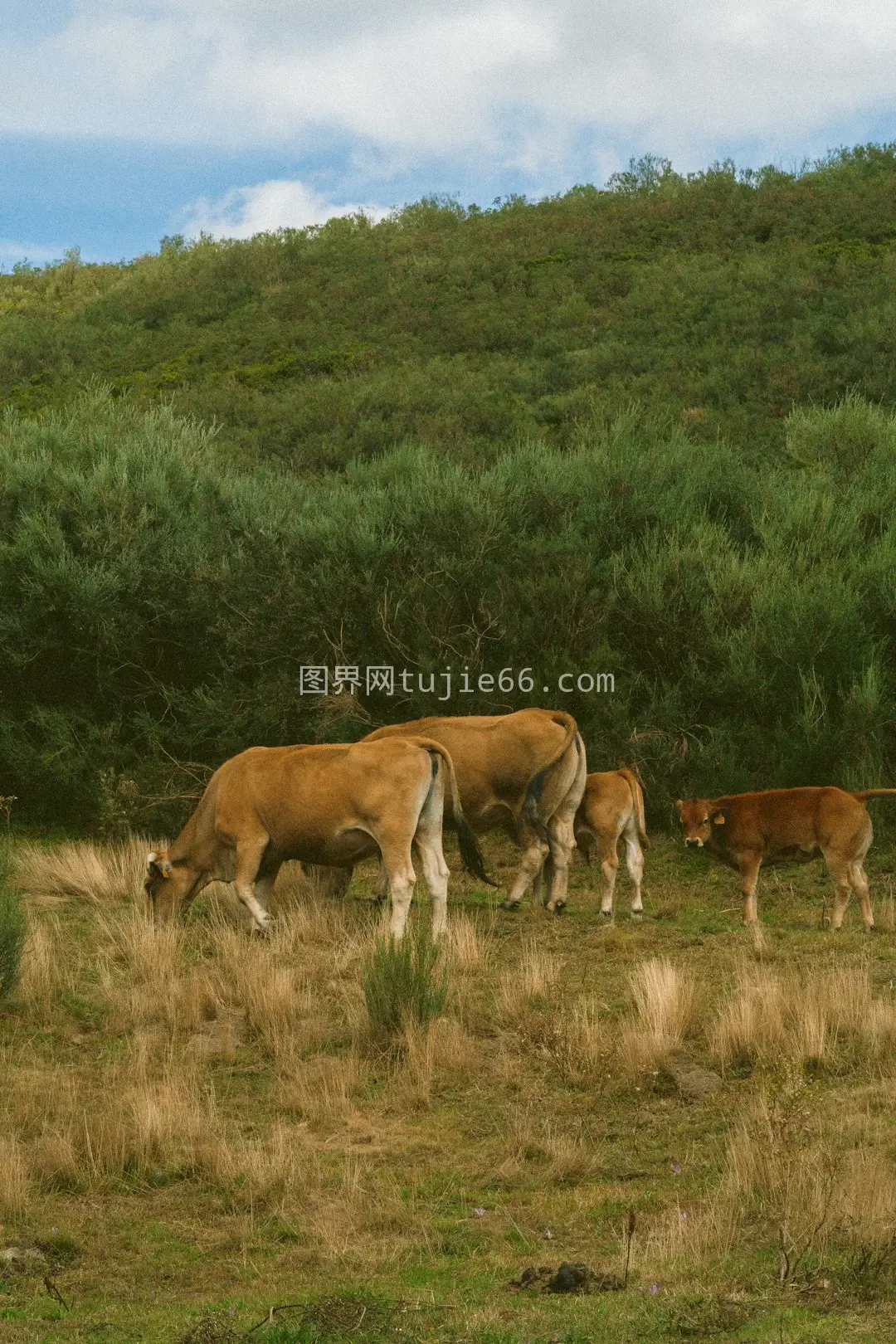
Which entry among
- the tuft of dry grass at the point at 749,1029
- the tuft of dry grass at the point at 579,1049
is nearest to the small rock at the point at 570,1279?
the tuft of dry grass at the point at 579,1049

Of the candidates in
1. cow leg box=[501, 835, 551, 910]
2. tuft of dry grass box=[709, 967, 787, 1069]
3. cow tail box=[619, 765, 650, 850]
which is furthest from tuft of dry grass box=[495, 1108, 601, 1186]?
cow tail box=[619, 765, 650, 850]

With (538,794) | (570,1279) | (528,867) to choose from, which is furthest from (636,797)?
(570,1279)

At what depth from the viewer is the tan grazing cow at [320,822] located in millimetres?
11555

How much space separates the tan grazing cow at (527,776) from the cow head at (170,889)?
194 centimetres

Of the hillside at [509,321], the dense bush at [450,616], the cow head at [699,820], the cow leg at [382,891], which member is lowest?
the cow leg at [382,891]

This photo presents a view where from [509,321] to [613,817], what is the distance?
2908 cm

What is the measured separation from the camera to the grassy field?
17.9 ft

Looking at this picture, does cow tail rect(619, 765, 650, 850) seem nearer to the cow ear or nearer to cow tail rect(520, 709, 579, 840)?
cow tail rect(520, 709, 579, 840)

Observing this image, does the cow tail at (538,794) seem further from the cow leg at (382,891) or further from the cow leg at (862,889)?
the cow leg at (862,889)

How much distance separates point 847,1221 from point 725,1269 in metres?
0.56

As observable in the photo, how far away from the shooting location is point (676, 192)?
49.4m

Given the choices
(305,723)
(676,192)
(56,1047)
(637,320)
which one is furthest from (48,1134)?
(676,192)

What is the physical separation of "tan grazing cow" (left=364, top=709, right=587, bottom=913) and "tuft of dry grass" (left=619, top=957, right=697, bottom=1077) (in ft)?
10.9

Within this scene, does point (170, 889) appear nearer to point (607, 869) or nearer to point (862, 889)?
point (607, 869)
